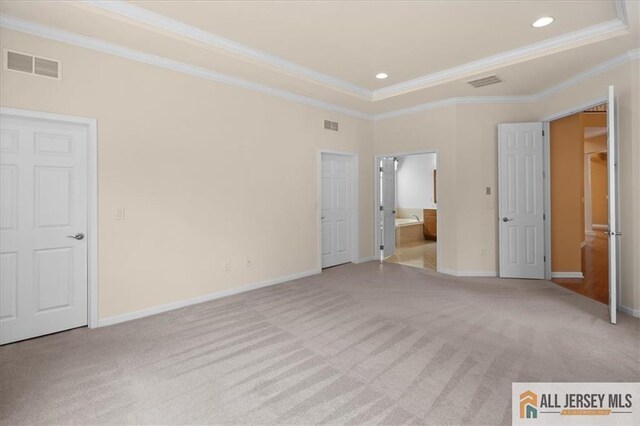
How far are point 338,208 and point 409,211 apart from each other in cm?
504

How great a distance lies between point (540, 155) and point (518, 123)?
62cm

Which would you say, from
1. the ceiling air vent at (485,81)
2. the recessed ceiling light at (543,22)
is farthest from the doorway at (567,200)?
the recessed ceiling light at (543,22)

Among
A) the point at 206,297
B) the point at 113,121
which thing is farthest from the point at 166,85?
the point at 206,297

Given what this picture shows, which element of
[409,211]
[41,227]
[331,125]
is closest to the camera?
[41,227]

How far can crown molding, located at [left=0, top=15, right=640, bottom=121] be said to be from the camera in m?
3.12

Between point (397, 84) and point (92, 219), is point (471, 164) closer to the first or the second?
point (397, 84)

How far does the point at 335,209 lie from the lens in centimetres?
624

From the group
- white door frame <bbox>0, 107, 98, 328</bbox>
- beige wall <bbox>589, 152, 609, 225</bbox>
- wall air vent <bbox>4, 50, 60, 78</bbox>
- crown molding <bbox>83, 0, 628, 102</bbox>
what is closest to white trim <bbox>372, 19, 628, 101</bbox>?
crown molding <bbox>83, 0, 628, 102</bbox>

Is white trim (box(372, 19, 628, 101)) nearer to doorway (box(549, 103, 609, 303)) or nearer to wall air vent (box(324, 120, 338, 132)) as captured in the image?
wall air vent (box(324, 120, 338, 132))

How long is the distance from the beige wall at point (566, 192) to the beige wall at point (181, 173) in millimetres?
4001

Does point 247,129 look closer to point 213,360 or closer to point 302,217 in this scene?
point 302,217

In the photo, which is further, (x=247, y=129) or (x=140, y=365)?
(x=247, y=129)

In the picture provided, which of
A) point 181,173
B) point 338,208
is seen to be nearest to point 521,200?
point 338,208

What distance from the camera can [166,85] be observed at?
3.91 m
